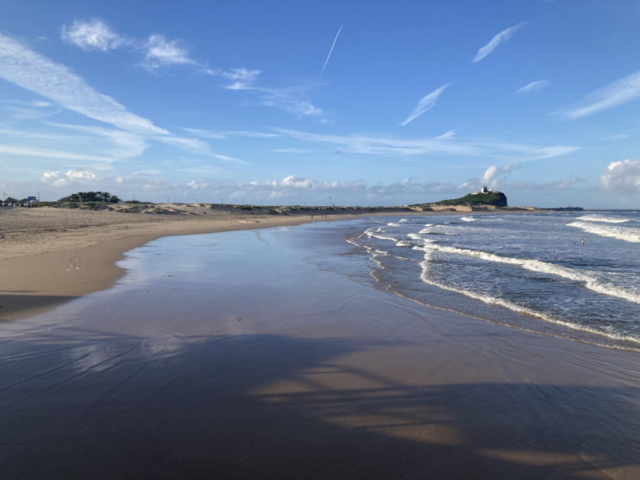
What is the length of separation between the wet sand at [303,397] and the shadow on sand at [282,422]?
0.7 inches

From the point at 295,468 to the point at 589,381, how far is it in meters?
4.21

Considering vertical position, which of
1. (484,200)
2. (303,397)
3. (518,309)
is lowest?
(518,309)

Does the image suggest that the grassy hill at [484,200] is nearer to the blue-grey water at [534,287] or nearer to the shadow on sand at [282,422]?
the blue-grey water at [534,287]

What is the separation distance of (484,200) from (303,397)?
186162mm

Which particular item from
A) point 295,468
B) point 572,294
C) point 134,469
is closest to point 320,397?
point 295,468

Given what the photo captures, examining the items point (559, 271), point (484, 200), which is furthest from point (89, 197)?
point (484, 200)

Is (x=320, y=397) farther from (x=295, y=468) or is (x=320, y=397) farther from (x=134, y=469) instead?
(x=134, y=469)

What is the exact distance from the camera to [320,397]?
420 cm

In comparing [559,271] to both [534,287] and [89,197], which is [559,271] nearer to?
[534,287]

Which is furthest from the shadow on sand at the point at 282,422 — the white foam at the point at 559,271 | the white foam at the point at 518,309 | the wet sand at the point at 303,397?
the white foam at the point at 559,271

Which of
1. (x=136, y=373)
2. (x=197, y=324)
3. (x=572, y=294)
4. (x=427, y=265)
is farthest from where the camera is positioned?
(x=427, y=265)

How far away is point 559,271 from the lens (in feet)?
41.9

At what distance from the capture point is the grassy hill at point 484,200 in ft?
544

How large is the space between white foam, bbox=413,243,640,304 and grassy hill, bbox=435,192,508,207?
501 feet
